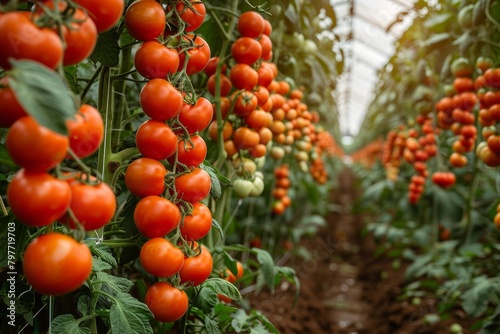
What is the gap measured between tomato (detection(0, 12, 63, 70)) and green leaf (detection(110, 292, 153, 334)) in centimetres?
42

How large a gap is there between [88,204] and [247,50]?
737 mm

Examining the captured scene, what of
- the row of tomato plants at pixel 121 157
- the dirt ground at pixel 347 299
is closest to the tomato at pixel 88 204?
the row of tomato plants at pixel 121 157

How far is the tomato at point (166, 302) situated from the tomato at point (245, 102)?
0.59 metres

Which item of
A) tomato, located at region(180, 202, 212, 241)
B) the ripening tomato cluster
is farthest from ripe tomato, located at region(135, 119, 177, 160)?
tomato, located at region(180, 202, 212, 241)

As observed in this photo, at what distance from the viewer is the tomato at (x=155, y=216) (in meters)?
0.72

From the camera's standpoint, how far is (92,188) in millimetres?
556

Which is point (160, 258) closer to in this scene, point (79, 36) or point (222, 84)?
point (79, 36)

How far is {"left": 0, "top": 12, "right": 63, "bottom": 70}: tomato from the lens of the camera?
49cm

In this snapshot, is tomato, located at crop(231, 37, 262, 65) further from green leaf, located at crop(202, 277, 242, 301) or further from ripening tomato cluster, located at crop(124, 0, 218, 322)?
green leaf, located at crop(202, 277, 242, 301)

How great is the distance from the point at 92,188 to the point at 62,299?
520mm

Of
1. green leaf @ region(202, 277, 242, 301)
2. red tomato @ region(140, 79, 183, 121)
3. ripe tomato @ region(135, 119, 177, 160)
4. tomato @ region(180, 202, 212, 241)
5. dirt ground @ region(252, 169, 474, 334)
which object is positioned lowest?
dirt ground @ region(252, 169, 474, 334)

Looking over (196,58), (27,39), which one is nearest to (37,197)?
(27,39)

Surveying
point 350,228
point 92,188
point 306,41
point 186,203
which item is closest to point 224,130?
point 186,203

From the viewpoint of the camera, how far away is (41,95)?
0.47 metres
